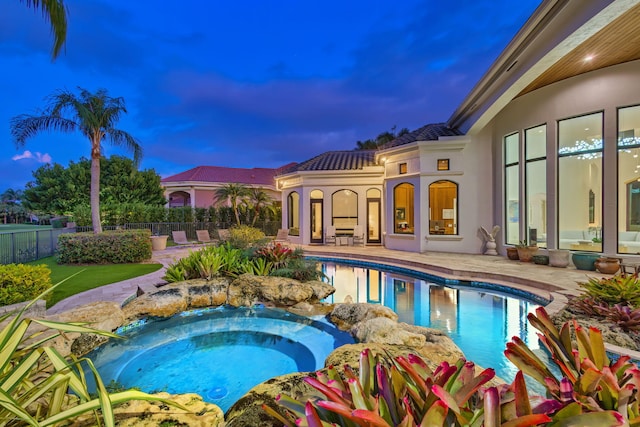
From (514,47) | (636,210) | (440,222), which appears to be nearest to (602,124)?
(636,210)

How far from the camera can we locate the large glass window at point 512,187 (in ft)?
35.4

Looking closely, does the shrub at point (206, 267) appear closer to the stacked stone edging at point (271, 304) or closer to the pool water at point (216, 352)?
the stacked stone edging at point (271, 304)

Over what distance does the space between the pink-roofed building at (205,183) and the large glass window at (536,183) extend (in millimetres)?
14076

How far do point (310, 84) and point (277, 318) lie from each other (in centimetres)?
4457

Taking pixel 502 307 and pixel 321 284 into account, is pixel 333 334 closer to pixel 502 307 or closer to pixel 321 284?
pixel 321 284

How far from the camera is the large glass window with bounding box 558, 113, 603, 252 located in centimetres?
869

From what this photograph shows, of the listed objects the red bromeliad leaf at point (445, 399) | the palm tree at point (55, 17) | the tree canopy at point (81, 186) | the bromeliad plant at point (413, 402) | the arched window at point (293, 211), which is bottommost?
the bromeliad plant at point (413, 402)

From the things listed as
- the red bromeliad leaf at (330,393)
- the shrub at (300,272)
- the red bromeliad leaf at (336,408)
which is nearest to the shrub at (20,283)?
the shrub at (300,272)

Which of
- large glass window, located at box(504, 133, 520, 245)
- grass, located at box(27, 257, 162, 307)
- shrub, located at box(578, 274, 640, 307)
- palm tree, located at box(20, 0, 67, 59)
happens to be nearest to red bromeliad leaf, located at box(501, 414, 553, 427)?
shrub, located at box(578, 274, 640, 307)

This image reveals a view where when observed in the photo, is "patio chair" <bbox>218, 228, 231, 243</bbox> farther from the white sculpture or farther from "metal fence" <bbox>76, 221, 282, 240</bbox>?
the white sculpture

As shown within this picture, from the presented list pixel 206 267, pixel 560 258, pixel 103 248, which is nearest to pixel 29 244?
pixel 103 248

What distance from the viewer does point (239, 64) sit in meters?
55.2

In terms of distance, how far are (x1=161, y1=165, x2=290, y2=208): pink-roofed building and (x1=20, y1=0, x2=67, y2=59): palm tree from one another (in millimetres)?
14611

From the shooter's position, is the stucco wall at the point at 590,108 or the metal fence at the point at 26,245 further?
the metal fence at the point at 26,245
